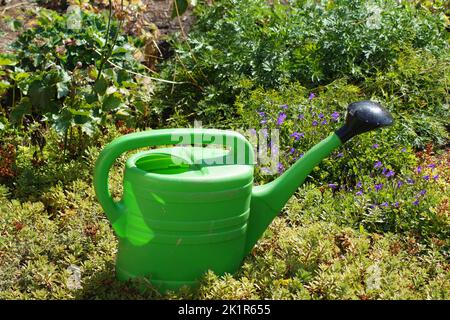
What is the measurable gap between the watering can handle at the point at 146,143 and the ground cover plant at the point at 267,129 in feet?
1.03

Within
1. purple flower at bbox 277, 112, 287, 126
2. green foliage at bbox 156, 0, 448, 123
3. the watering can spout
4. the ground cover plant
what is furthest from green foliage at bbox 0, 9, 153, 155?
the watering can spout

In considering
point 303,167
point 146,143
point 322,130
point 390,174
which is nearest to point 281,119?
point 322,130

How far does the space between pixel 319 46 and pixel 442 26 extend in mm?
917

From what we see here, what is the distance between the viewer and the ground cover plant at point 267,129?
106 inches

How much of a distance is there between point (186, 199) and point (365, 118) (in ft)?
2.30

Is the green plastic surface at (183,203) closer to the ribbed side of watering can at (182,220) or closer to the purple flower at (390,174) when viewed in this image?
the ribbed side of watering can at (182,220)

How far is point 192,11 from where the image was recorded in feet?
16.4

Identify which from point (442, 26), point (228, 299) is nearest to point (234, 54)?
point (442, 26)

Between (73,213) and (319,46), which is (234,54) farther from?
(73,213)

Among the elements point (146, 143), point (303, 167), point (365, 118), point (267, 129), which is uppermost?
point (365, 118)

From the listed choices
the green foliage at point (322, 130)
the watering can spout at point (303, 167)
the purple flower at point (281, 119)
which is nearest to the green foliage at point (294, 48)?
the green foliage at point (322, 130)

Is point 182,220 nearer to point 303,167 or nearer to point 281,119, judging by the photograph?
point 303,167

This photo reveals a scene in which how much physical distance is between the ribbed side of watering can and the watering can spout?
10cm

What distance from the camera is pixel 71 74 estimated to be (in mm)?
3740
